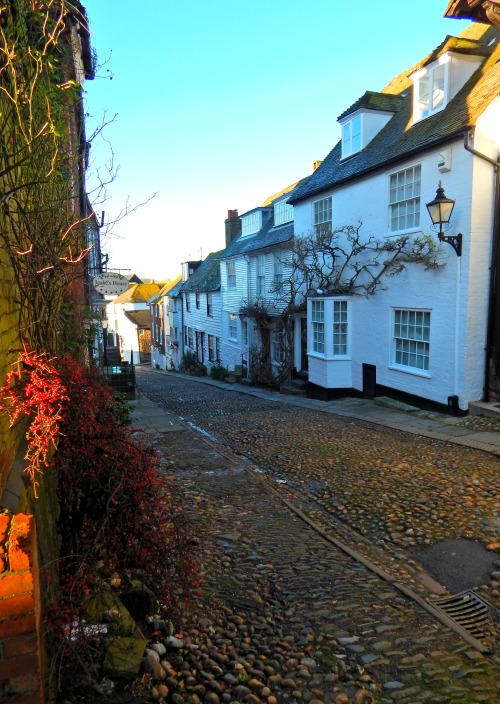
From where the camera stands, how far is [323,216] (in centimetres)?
1758

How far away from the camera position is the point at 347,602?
4.28 m

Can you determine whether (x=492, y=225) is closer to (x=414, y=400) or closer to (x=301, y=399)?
(x=414, y=400)

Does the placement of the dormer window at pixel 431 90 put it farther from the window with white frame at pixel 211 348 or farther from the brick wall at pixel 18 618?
the window with white frame at pixel 211 348

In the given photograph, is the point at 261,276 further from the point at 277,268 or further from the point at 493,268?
the point at 493,268

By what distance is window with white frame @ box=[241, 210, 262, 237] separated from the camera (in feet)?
85.4

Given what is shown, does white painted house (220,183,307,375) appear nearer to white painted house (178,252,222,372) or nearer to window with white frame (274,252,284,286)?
window with white frame (274,252,284,286)

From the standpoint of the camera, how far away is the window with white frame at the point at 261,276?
23.5 m

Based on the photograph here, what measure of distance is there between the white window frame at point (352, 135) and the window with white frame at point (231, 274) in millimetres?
11177

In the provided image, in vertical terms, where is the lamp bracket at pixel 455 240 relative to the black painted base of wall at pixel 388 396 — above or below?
above

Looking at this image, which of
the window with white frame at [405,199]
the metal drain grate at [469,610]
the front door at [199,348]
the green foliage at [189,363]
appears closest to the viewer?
the metal drain grate at [469,610]

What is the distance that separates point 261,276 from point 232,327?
536cm

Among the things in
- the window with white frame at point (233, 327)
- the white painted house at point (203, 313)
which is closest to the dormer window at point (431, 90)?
the window with white frame at point (233, 327)

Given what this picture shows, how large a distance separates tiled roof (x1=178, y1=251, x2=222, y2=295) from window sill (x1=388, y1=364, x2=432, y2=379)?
696 inches

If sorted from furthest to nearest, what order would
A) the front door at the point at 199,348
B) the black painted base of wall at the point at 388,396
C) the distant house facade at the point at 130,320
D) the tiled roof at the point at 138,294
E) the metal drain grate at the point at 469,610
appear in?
the tiled roof at the point at 138,294
the distant house facade at the point at 130,320
the front door at the point at 199,348
the black painted base of wall at the point at 388,396
the metal drain grate at the point at 469,610
